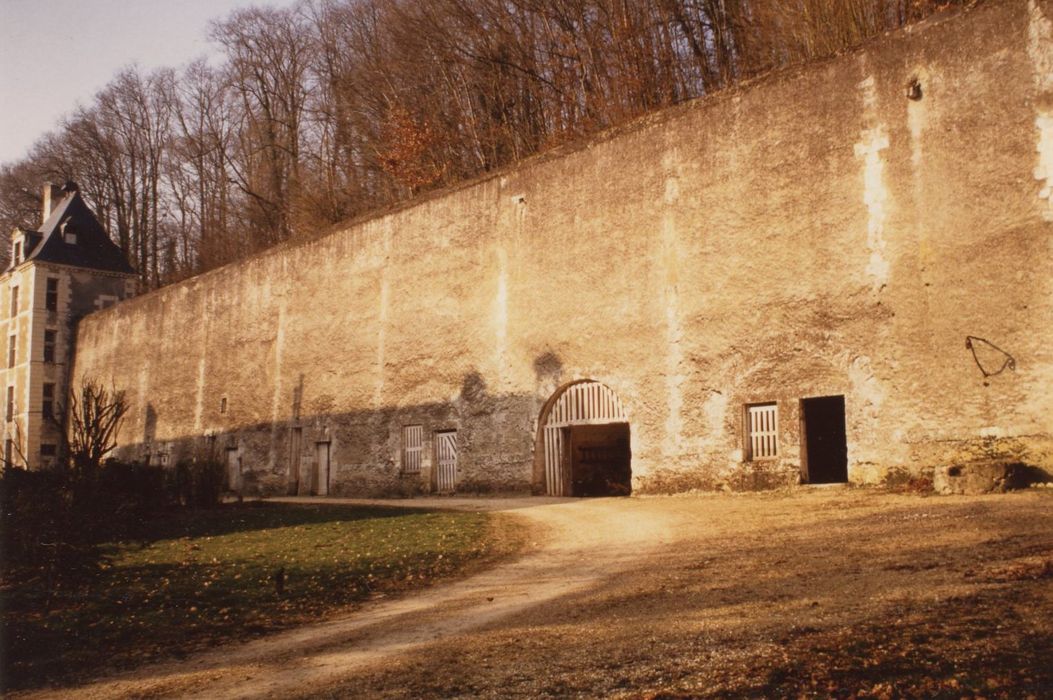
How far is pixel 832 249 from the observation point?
1444 cm

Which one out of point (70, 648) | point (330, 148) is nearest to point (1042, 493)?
point (70, 648)

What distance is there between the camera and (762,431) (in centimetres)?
1505

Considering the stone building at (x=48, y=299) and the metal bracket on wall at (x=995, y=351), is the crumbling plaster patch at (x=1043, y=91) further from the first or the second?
the stone building at (x=48, y=299)

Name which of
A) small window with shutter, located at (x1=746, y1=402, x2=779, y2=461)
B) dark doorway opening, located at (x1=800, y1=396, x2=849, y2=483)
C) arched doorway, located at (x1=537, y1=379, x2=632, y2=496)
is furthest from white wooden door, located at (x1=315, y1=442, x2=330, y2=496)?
small window with shutter, located at (x1=746, y1=402, x2=779, y2=461)

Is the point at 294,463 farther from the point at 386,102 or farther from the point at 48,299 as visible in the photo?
the point at 48,299

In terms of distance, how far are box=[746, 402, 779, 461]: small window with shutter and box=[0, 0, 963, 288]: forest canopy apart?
5887 mm

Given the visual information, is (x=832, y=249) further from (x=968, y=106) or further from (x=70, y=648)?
(x=70, y=648)

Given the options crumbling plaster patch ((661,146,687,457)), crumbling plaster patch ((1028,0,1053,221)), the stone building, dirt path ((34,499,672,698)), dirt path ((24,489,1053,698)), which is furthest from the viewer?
the stone building

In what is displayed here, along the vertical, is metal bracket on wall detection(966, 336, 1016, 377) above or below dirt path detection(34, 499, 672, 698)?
above

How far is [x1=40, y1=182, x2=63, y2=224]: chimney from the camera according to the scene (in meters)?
44.1

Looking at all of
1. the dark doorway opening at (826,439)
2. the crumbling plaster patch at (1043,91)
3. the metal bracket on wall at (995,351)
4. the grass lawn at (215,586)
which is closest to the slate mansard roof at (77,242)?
the grass lawn at (215,586)

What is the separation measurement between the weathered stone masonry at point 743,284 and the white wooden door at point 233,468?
3.99 metres

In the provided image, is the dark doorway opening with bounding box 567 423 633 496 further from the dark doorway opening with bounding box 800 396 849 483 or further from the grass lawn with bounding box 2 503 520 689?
the grass lawn with bounding box 2 503 520 689

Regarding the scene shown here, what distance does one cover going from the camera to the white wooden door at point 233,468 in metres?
27.3
